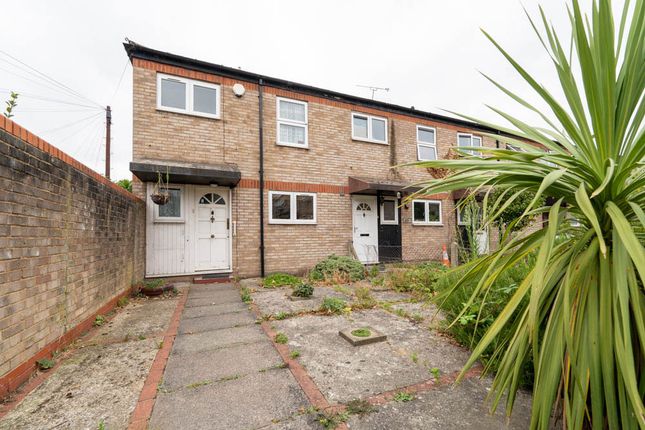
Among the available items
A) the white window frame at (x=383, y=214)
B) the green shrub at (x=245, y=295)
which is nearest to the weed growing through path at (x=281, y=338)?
the green shrub at (x=245, y=295)

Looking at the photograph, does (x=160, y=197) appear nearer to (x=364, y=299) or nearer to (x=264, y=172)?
(x=264, y=172)

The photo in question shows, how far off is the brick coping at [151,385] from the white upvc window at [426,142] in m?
9.03

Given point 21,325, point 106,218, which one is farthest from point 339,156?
point 21,325

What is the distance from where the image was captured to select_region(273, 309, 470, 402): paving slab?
2.12 metres

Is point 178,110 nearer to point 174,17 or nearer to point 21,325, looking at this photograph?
point 174,17

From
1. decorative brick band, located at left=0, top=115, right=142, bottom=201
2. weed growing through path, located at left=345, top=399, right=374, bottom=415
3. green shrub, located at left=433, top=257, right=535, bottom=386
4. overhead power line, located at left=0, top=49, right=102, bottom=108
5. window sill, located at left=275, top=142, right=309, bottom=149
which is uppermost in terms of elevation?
overhead power line, located at left=0, top=49, right=102, bottom=108

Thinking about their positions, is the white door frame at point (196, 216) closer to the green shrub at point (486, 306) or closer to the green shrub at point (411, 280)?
the green shrub at point (411, 280)

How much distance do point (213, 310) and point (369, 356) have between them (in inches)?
108

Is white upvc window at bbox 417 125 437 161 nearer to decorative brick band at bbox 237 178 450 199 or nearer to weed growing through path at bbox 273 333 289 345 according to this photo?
decorative brick band at bbox 237 178 450 199

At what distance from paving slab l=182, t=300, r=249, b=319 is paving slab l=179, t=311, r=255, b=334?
0.15 metres

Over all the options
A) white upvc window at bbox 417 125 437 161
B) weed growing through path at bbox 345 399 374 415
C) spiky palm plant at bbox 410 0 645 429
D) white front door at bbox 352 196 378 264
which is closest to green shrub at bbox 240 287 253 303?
weed growing through path at bbox 345 399 374 415

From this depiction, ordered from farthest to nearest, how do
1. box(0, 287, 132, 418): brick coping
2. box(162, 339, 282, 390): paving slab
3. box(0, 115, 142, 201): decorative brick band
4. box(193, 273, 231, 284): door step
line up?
box(193, 273, 231, 284): door step
box(162, 339, 282, 390): paving slab
box(0, 115, 142, 201): decorative brick band
box(0, 287, 132, 418): brick coping

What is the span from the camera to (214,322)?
12.2 ft

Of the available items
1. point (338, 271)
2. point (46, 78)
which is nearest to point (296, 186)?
point (338, 271)
